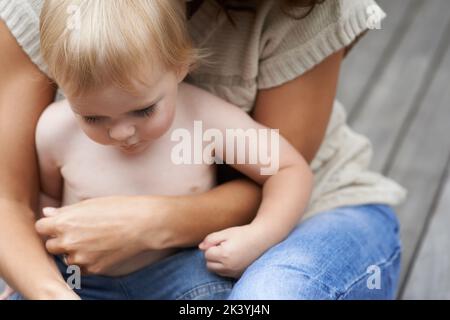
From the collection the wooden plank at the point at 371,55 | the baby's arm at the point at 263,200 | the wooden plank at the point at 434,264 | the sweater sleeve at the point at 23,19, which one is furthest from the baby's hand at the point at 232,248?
the wooden plank at the point at 371,55

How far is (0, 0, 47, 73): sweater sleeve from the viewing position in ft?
3.81

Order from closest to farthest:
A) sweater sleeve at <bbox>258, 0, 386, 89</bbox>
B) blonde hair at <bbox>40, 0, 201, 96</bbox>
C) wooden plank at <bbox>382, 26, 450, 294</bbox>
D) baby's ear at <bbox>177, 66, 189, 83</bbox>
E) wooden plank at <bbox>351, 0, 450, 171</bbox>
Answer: blonde hair at <bbox>40, 0, 201, 96</bbox> < baby's ear at <bbox>177, 66, 189, 83</bbox> < sweater sleeve at <bbox>258, 0, 386, 89</bbox> < wooden plank at <bbox>382, 26, 450, 294</bbox> < wooden plank at <bbox>351, 0, 450, 171</bbox>

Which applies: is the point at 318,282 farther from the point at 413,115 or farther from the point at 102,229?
the point at 413,115

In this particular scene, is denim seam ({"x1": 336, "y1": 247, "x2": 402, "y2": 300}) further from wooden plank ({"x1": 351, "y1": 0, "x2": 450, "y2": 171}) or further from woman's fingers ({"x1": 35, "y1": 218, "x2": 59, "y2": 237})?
wooden plank ({"x1": 351, "y1": 0, "x2": 450, "y2": 171})

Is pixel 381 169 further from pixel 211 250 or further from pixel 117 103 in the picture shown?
pixel 117 103

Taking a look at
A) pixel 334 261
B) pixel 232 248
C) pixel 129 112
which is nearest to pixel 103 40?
pixel 129 112

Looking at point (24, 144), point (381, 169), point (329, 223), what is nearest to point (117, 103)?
point (24, 144)

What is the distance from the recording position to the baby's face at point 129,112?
1.06m

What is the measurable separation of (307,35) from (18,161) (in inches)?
18.9

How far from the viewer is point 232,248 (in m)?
1.14

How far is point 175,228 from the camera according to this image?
1184 millimetres

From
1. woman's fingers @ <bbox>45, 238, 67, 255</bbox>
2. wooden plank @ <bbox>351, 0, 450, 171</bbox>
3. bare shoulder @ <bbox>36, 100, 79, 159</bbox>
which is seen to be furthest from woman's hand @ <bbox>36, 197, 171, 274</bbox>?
wooden plank @ <bbox>351, 0, 450, 171</bbox>

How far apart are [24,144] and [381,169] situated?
105 centimetres
